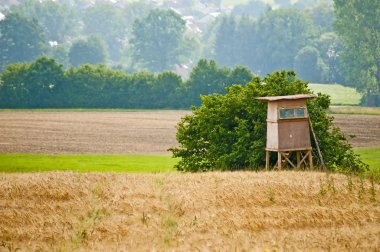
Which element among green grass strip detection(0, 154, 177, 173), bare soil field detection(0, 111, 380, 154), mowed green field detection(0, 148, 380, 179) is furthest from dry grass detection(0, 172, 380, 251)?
bare soil field detection(0, 111, 380, 154)

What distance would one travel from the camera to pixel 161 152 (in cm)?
6675

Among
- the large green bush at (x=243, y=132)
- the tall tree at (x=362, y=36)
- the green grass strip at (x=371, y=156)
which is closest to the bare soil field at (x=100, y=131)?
the green grass strip at (x=371, y=156)

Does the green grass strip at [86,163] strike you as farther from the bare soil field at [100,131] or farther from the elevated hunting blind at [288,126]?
the elevated hunting blind at [288,126]

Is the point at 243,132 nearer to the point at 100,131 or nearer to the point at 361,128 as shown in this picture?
the point at 100,131

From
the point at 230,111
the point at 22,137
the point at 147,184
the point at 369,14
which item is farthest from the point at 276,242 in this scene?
the point at 369,14

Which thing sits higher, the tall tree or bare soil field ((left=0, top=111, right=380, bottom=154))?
the tall tree

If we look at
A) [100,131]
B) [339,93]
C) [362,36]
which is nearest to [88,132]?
[100,131]

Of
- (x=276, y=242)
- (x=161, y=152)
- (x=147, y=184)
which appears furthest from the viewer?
(x=161, y=152)

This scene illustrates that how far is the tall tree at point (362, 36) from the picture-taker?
133m

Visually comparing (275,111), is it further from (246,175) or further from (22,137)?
(22,137)

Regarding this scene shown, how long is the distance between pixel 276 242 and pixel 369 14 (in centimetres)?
11992

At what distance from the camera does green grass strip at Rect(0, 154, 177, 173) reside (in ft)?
164

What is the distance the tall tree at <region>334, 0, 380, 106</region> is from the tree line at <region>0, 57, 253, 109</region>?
83.8ft

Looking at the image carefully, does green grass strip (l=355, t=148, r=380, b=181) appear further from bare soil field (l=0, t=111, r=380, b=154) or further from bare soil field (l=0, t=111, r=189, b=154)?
bare soil field (l=0, t=111, r=189, b=154)
